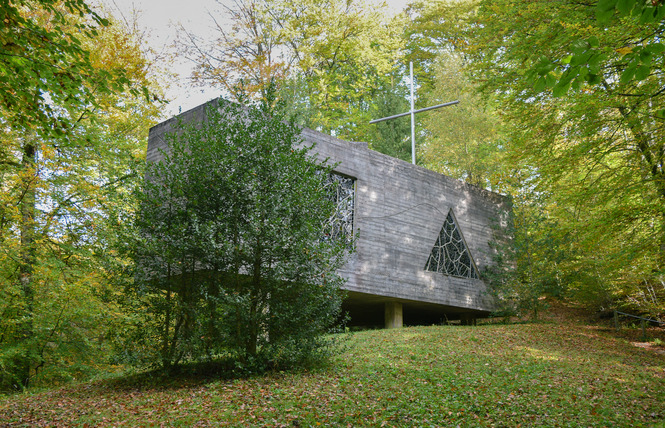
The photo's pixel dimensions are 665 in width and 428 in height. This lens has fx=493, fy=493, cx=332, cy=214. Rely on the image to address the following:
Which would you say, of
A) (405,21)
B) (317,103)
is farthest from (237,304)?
(405,21)

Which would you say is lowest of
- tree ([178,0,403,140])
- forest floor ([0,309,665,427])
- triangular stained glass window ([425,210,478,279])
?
forest floor ([0,309,665,427])

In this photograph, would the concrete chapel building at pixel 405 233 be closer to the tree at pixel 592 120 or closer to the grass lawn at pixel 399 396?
the grass lawn at pixel 399 396

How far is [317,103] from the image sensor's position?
59.8 ft

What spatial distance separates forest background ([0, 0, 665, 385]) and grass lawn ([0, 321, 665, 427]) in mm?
1765

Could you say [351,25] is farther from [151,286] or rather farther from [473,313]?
[151,286]

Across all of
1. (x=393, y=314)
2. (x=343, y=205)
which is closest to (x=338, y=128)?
(x=343, y=205)

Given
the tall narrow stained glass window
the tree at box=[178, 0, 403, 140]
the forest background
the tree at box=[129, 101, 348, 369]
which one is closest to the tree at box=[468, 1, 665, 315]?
the forest background

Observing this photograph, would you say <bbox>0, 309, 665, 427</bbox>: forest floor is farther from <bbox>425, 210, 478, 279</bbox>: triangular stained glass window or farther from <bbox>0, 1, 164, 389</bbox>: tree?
<bbox>425, 210, 478, 279</bbox>: triangular stained glass window

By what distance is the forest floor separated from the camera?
5383mm

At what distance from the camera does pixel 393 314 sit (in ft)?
41.9

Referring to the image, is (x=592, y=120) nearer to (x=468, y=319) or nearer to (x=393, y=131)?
(x=468, y=319)

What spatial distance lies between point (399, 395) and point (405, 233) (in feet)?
21.9

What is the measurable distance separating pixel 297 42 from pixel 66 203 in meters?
11.5

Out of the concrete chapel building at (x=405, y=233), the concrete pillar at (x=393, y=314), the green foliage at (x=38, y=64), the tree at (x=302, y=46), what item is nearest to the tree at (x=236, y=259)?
the green foliage at (x=38, y=64)
